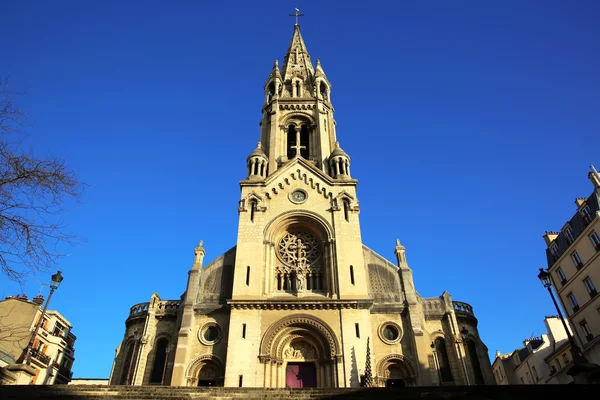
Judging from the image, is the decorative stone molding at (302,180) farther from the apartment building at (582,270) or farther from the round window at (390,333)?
the apartment building at (582,270)

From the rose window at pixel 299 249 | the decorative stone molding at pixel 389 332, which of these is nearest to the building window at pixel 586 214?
the decorative stone molding at pixel 389 332

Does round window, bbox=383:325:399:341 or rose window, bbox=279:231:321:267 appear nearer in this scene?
round window, bbox=383:325:399:341

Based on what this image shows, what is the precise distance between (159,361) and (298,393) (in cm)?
1222

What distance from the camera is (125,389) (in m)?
14.9

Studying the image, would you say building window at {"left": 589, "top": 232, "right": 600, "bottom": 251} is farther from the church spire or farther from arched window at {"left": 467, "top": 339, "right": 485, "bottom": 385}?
the church spire

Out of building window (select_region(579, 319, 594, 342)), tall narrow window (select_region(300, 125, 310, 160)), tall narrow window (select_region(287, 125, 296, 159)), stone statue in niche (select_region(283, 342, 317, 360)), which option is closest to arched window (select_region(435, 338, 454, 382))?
stone statue in niche (select_region(283, 342, 317, 360))

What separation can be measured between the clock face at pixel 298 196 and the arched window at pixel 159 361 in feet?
38.7

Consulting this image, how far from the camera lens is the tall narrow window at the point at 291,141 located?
112ft

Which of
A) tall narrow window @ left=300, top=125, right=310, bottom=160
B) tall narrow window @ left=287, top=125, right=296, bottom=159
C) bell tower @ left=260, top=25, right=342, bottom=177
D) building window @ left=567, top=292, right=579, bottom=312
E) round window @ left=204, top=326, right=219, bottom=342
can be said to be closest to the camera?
round window @ left=204, top=326, right=219, bottom=342

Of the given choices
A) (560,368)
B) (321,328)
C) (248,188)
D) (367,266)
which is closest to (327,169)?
(248,188)

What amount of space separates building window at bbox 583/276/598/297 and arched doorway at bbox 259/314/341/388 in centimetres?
1746

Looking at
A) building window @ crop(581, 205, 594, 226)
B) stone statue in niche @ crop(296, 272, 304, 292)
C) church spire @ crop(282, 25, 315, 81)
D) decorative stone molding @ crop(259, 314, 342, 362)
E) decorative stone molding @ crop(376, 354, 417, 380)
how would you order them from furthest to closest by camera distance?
church spire @ crop(282, 25, 315, 81), building window @ crop(581, 205, 594, 226), stone statue in niche @ crop(296, 272, 304, 292), decorative stone molding @ crop(259, 314, 342, 362), decorative stone molding @ crop(376, 354, 417, 380)

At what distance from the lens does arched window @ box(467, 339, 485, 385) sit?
23.7 meters

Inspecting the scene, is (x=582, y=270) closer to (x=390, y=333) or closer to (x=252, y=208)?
(x=390, y=333)
